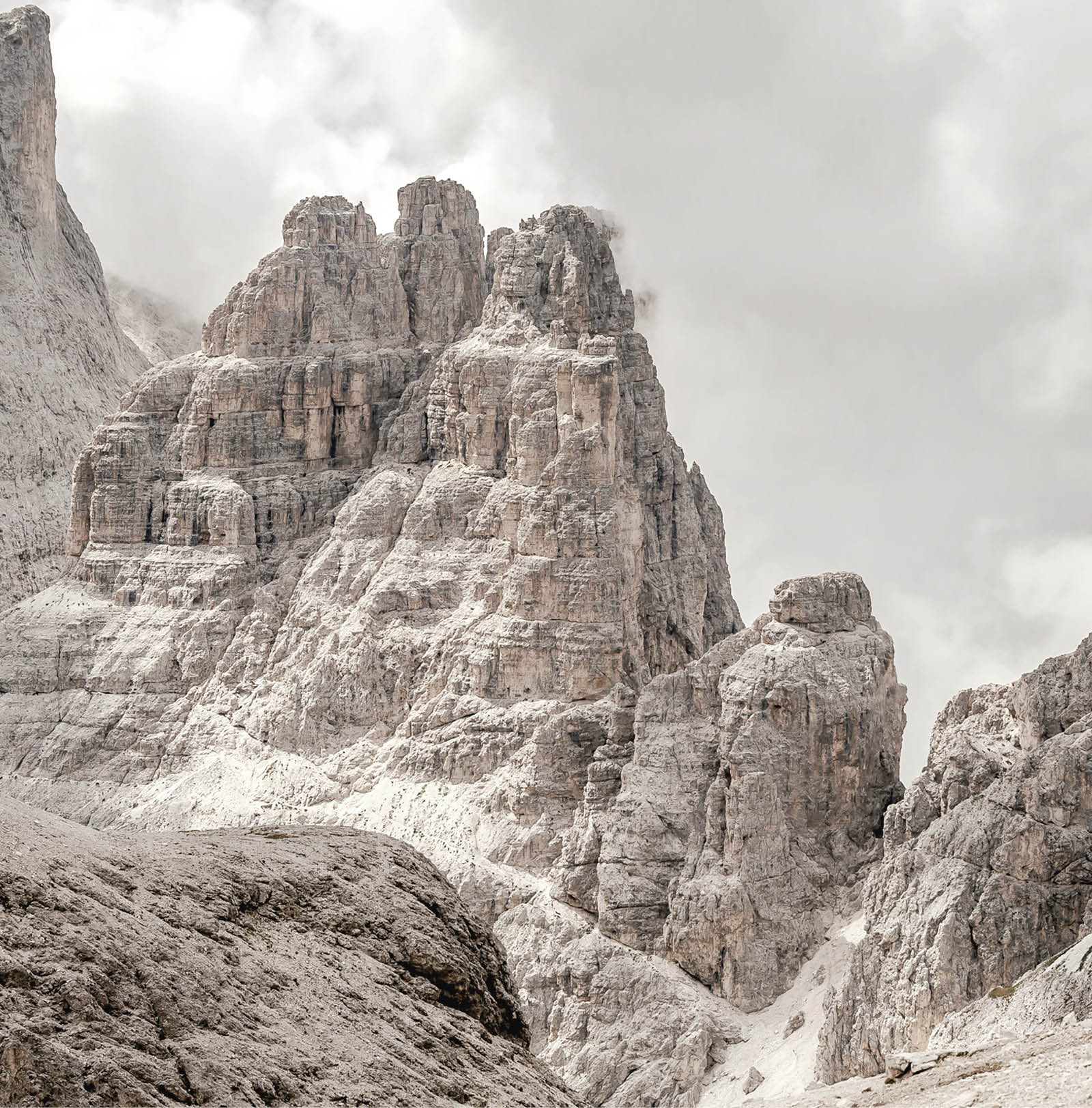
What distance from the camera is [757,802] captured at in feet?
316

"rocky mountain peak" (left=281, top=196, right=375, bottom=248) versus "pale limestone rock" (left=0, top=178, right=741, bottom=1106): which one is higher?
"rocky mountain peak" (left=281, top=196, right=375, bottom=248)

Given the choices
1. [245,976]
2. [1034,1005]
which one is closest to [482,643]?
[1034,1005]

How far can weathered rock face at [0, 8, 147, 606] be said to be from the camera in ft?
513

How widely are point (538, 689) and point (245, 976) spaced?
298 ft

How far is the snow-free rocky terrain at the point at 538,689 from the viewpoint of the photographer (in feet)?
260

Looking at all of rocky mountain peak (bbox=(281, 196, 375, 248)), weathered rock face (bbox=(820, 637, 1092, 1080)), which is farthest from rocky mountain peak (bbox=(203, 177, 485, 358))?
weathered rock face (bbox=(820, 637, 1092, 1080))

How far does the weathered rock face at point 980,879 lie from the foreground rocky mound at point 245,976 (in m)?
44.0

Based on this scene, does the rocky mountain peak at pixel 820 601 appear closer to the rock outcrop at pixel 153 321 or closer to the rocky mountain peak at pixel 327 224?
the rocky mountain peak at pixel 327 224

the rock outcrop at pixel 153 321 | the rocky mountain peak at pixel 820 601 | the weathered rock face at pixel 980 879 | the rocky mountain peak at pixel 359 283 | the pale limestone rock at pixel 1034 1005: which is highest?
the rock outcrop at pixel 153 321

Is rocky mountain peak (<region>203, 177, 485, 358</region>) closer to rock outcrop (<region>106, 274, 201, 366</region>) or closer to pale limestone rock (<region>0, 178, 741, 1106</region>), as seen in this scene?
pale limestone rock (<region>0, 178, 741, 1106</region>)

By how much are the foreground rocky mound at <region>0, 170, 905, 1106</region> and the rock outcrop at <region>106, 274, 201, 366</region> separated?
166 ft

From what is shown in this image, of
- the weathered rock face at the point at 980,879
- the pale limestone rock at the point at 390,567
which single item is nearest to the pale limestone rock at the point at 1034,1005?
the weathered rock face at the point at 980,879

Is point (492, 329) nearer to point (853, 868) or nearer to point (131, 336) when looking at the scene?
point (853, 868)

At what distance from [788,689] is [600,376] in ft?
98.6
